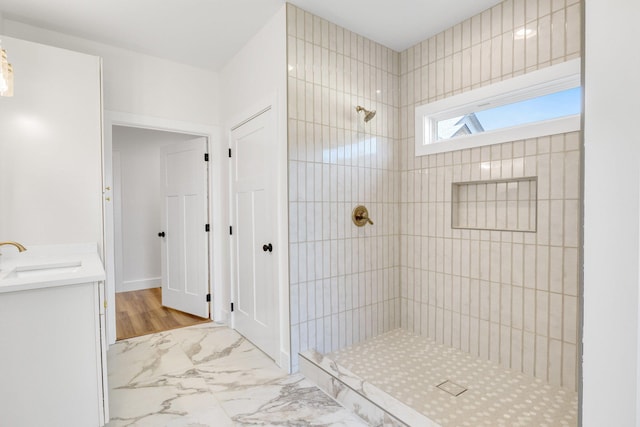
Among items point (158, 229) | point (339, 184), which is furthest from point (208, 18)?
point (158, 229)

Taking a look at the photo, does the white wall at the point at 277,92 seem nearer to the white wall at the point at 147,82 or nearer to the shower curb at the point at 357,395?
the shower curb at the point at 357,395

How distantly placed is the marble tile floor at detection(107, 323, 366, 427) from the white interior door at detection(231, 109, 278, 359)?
22 centimetres

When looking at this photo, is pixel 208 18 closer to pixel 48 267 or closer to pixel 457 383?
pixel 48 267

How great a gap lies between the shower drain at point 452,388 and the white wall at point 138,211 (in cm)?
432

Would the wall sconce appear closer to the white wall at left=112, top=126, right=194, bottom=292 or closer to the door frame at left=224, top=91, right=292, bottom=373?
the door frame at left=224, top=91, right=292, bottom=373

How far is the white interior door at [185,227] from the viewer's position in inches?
131

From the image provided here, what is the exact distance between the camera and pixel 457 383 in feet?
6.48

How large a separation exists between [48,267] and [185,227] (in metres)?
1.57

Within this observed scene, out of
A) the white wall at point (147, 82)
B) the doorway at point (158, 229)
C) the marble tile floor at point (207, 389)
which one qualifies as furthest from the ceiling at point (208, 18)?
the marble tile floor at point (207, 389)

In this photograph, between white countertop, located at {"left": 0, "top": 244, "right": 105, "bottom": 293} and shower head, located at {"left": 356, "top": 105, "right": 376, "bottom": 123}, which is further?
shower head, located at {"left": 356, "top": 105, "right": 376, "bottom": 123}

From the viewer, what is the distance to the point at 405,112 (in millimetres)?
2830

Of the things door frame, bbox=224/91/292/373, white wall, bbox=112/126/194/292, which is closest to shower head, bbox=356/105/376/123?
door frame, bbox=224/91/292/373

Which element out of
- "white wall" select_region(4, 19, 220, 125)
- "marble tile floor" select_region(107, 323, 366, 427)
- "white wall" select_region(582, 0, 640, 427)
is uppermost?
"white wall" select_region(4, 19, 220, 125)

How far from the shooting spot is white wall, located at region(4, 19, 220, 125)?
8.37ft
